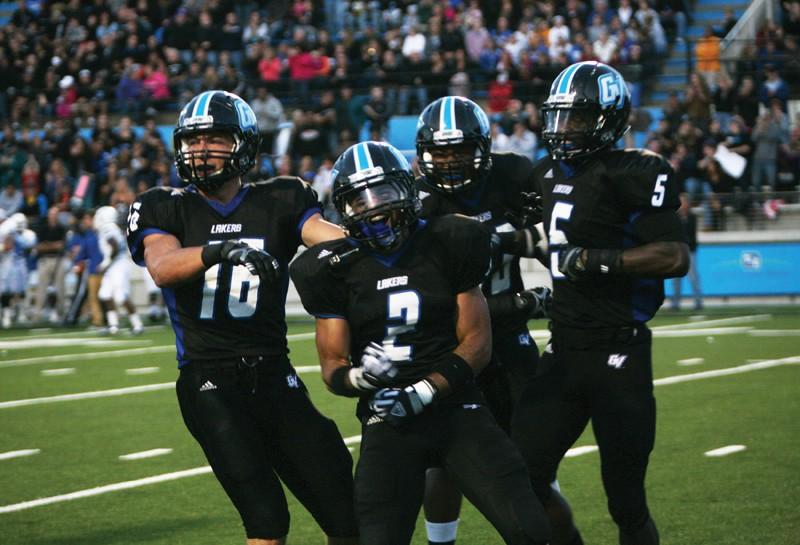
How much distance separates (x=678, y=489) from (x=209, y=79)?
17.1m

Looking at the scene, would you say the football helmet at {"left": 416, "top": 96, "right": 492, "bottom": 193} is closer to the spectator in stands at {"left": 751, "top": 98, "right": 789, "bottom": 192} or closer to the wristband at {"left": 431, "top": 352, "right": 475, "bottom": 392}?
the wristband at {"left": 431, "top": 352, "right": 475, "bottom": 392}

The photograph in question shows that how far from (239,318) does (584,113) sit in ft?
4.93

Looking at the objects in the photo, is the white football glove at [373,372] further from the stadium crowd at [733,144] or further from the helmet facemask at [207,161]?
the stadium crowd at [733,144]

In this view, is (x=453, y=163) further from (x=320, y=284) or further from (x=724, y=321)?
(x=724, y=321)

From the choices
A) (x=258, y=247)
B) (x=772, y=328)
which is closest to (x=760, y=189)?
(x=772, y=328)

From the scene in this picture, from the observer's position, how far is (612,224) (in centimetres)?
476

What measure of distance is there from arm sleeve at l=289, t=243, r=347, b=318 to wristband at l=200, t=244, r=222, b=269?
0.85 ft

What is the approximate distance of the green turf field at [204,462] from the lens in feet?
19.7

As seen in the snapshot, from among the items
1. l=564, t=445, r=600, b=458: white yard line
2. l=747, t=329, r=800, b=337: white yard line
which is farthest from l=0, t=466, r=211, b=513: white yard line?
l=747, t=329, r=800, b=337: white yard line

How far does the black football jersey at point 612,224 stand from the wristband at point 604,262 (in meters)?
0.15

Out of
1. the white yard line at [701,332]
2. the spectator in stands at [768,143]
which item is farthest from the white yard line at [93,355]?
the spectator in stands at [768,143]

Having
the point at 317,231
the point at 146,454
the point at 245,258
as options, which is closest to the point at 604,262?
the point at 317,231

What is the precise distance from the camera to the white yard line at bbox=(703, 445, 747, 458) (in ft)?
24.6

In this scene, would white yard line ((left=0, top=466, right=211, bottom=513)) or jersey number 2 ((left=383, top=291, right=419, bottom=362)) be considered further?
white yard line ((left=0, top=466, right=211, bottom=513))
